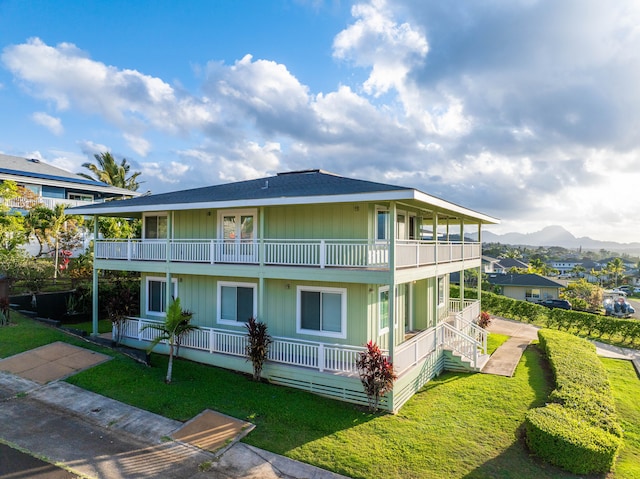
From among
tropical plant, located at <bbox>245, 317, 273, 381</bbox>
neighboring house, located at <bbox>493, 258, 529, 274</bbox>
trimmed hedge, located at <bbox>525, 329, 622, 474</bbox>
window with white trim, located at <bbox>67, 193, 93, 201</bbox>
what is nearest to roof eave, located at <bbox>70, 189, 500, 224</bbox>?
tropical plant, located at <bbox>245, 317, 273, 381</bbox>

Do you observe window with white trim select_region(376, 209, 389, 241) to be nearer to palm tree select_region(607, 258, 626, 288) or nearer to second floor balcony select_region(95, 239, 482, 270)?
second floor balcony select_region(95, 239, 482, 270)

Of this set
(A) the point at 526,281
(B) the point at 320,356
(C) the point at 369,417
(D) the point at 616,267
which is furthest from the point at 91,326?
(D) the point at 616,267

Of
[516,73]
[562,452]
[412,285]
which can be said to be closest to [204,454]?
[562,452]

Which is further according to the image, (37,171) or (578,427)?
(37,171)

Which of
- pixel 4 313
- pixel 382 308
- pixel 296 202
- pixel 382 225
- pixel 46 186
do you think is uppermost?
pixel 46 186

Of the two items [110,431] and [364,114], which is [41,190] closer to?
[364,114]

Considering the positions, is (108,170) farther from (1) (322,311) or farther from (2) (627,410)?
(2) (627,410)

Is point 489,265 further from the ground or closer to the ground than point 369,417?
closer to the ground
